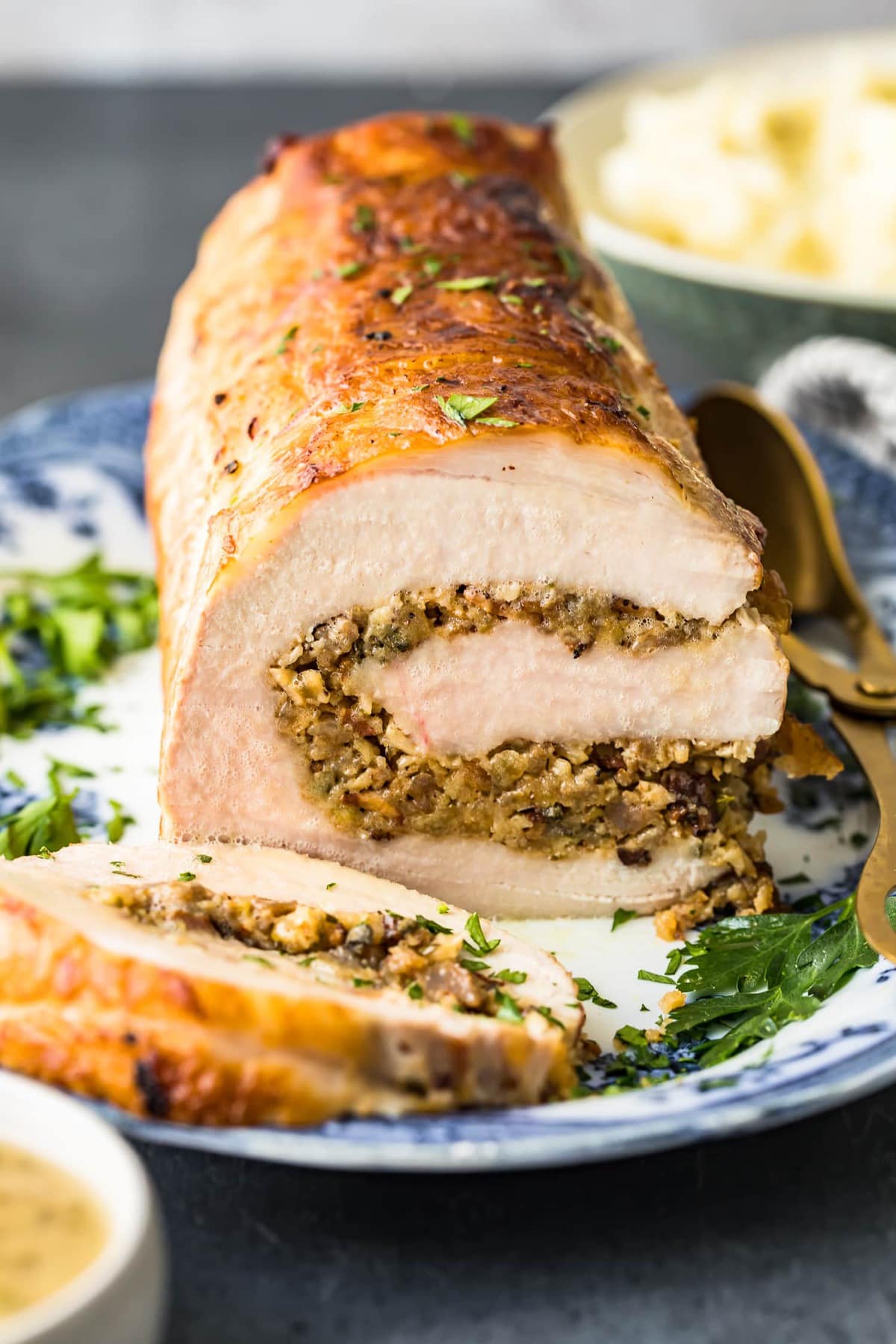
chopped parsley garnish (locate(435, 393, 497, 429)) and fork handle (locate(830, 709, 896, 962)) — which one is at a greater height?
chopped parsley garnish (locate(435, 393, 497, 429))

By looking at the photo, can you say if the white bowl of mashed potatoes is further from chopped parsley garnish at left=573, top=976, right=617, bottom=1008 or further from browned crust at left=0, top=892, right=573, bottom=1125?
browned crust at left=0, top=892, right=573, bottom=1125

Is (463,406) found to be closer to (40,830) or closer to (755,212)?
(40,830)

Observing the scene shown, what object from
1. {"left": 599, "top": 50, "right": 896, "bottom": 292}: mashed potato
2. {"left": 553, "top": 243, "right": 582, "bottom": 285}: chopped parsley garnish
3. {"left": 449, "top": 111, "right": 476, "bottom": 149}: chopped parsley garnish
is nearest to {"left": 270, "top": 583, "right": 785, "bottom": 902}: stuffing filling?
{"left": 553, "top": 243, "right": 582, "bottom": 285}: chopped parsley garnish

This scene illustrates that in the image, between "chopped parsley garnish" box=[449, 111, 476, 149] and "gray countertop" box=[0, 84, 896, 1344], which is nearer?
"gray countertop" box=[0, 84, 896, 1344]

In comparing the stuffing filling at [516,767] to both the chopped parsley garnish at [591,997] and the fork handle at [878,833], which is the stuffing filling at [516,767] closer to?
the fork handle at [878,833]

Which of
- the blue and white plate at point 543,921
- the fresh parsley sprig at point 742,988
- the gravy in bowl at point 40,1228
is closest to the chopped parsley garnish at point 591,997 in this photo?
the blue and white plate at point 543,921

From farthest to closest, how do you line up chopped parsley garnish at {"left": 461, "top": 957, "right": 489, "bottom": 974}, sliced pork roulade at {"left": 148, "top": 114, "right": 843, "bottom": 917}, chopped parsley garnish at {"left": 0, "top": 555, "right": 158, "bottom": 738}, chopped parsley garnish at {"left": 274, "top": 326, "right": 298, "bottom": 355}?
chopped parsley garnish at {"left": 0, "top": 555, "right": 158, "bottom": 738} < chopped parsley garnish at {"left": 274, "top": 326, "right": 298, "bottom": 355} < sliced pork roulade at {"left": 148, "top": 114, "right": 843, "bottom": 917} < chopped parsley garnish at {"left": 461, "top": 957, "right": 489, "bottom": 974}
